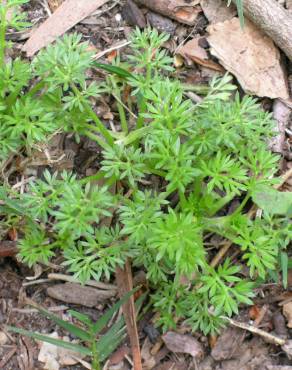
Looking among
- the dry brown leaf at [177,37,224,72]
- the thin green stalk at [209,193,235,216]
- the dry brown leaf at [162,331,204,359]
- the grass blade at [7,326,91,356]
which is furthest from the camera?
the dry brown leaf at [177,37,224,72]

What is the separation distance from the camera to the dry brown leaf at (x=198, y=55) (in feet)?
10.9

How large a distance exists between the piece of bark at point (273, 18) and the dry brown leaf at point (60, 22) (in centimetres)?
83

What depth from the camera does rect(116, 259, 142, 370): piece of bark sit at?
297cm

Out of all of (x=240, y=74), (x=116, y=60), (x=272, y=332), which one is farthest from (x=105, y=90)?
(x=272, y=332)

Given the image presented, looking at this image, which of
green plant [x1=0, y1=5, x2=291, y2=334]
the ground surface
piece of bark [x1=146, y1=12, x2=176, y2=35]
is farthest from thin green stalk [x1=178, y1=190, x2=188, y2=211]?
piece of bark [x1=146, y1=12, x2=176, y2=35]

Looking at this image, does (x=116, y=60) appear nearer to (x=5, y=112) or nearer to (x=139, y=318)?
(x=5, y=112)

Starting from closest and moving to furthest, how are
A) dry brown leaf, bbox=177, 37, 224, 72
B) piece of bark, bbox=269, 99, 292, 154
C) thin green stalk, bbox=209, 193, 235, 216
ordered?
thin green stalk, bbox=209, 193, 235, 216, piece of bark, bbox=269, 99, 292, 154, dry brown leaf, bbox=177, 37, 224, 72

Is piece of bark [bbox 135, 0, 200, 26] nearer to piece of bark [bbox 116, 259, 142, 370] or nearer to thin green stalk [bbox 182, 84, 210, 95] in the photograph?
thin green stalk [bbox 182, 84, 210, 95]

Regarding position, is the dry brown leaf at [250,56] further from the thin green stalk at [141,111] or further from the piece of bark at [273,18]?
the thin green stalk at [141,111]

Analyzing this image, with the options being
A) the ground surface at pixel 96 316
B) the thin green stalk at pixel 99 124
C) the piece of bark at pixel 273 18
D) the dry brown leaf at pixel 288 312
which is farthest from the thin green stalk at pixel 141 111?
the dry brown leaf at pixel 288 312

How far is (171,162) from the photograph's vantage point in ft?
8.79

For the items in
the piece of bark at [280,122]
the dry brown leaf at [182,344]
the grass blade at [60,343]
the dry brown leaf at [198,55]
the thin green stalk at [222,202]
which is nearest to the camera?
the grass blade at [60,343]

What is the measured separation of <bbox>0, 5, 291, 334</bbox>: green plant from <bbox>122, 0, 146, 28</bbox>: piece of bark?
0.32 m

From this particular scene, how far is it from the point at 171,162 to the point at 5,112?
0.91 metres
